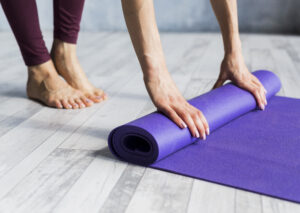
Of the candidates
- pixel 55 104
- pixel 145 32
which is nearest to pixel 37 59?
pixel 55 104

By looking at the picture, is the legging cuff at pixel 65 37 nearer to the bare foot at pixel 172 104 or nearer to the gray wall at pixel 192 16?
the bare foot at pixel 172 104

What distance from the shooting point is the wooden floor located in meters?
1.01

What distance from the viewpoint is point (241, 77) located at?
66.5 inches

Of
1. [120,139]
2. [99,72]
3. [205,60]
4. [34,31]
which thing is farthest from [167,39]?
[120,139]

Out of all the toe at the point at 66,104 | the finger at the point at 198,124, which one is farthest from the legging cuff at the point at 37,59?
the finger at the point at 198,124

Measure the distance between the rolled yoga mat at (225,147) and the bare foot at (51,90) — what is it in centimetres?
60

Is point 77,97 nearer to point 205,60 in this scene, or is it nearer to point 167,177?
point 167,177

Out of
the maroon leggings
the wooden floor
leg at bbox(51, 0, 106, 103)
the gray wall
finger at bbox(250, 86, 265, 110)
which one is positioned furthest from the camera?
the gray wall

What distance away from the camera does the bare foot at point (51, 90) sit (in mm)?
1827

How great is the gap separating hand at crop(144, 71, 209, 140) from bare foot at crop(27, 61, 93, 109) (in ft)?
1.93

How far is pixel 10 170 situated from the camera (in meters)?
1.21

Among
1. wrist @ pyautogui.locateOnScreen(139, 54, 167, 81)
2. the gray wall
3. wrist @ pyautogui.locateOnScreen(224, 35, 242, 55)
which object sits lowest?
the gray wall

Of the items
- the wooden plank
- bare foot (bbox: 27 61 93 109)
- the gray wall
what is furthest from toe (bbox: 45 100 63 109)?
the gray wall

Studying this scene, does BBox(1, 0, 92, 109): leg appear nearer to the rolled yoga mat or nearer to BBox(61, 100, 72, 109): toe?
BBox(61, 100, 72, 109): toe
